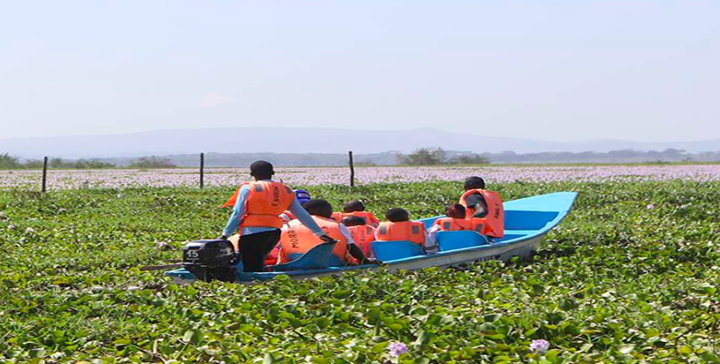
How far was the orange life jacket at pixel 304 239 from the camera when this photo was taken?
11.1 m

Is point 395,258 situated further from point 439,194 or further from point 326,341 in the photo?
point 439,194

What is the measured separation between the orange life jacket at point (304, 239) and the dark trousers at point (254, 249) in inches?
20.2

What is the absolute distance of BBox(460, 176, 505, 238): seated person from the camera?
13.4m

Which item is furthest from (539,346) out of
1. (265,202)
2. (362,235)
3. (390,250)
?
(362,235)

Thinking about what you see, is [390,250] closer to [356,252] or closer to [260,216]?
[356,252]

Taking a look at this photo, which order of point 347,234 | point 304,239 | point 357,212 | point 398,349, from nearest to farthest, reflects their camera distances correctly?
point 398,349 < point 304,239 < point 347,234 < point 357,212

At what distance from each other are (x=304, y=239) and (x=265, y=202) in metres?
0.82

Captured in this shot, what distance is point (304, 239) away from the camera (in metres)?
11.2

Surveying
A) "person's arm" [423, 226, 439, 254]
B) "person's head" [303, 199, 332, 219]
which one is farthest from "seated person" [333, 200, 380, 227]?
"person's head" [303, 199, 332, 219]

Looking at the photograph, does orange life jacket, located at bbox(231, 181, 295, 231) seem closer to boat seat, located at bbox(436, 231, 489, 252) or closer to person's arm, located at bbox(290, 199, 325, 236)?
person's arm, located at bbox(290, 199, 325, 236)

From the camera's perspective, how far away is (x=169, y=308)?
870 centimetres

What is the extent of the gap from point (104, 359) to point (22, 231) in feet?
37.9

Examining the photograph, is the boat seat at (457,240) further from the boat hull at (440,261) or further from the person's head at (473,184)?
the person's head at (473,184)

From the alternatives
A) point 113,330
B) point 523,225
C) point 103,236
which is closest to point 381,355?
point 113,330
